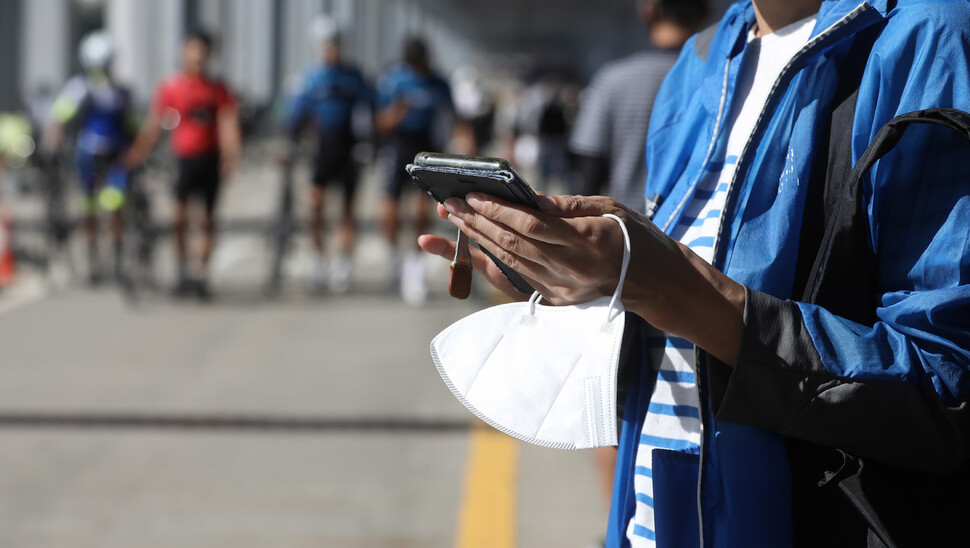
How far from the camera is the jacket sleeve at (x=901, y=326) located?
1.42 metres

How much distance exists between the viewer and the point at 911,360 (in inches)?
56.5

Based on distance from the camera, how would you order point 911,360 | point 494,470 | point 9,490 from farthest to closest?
point 494,470
point 9,490
point 911,360

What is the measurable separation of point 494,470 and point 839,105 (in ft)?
13.6

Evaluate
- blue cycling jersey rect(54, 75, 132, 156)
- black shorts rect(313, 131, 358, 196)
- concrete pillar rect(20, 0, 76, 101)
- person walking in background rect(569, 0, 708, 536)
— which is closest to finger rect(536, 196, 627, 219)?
→ person walking in background rect(569, 0, 708, 536)

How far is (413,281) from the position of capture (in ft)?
33.9

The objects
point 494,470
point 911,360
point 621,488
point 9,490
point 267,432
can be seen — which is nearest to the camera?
point 911,360

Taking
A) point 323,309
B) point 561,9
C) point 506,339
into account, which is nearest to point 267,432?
point 323,309

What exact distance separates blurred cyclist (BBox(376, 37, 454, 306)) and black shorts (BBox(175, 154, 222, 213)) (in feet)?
4.76

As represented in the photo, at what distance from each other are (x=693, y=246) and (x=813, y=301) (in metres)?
0.27

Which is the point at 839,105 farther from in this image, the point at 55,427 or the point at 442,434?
the point at 55,427

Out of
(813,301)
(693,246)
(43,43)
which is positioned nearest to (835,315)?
(813,301)

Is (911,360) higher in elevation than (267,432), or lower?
higher

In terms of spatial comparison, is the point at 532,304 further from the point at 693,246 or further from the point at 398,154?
the point at 398,154

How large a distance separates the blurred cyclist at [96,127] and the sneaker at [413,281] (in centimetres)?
262
